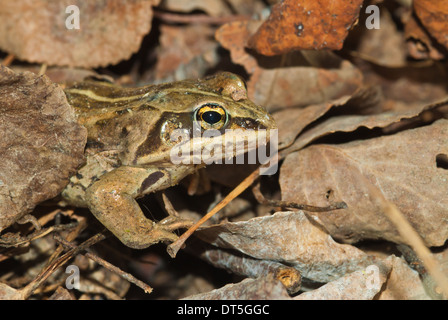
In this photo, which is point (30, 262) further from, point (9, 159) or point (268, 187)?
point (268, 187)

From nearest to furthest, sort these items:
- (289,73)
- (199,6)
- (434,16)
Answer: (434,16), (289,73), (199,6)

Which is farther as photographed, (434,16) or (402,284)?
(434,16)

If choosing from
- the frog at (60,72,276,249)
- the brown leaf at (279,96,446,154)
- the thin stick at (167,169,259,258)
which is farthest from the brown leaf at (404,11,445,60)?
the thin stick at (167,169,259,258)

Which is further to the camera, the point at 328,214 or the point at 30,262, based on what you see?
the point at 30,262

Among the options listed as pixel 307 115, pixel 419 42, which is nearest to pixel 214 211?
pixel 307 115

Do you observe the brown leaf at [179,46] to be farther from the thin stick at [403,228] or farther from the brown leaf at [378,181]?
the thin stick at [403,228]

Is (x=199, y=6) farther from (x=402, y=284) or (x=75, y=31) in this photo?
(x=402, y=284)
